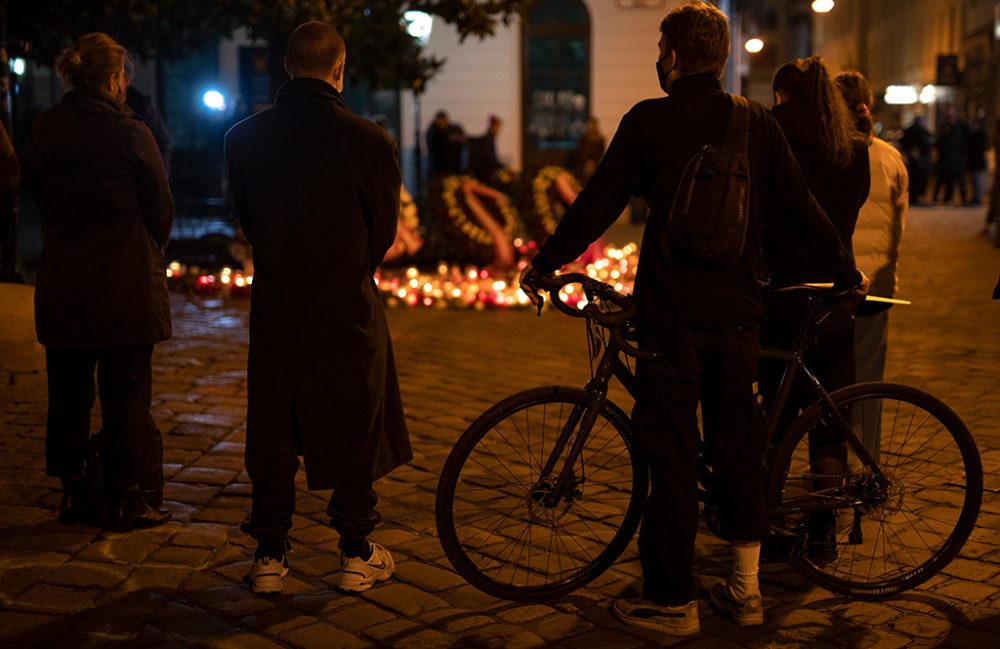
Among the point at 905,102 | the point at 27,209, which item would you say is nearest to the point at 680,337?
the point at 27,209

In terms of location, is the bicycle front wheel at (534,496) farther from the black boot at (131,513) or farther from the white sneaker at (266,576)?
the black boot at (131,513)

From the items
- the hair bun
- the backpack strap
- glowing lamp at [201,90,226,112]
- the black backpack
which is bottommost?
the black backpack

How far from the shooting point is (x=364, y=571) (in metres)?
4.70

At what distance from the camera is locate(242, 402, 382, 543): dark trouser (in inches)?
179

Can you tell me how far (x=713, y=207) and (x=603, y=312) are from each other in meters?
0.53

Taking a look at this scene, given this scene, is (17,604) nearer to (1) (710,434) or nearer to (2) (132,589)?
(2) (132,589)

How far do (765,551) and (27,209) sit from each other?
23.2m

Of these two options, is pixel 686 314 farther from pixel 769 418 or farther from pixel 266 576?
pixel 266 576

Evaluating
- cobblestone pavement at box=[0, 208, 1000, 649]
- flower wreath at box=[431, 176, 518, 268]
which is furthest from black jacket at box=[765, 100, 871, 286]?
flower wreath at box=[431, 176, 518, 268]

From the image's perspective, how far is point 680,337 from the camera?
4.18 metres

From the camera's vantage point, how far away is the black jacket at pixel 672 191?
4129 millimetres

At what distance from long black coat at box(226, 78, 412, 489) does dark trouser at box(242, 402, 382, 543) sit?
1.2 inches

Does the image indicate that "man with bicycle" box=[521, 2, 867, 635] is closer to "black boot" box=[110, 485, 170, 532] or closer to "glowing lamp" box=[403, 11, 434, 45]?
"black boot" box=[110, 485, 170, 532]

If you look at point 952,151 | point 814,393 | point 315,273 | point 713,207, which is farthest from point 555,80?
point 713,207
